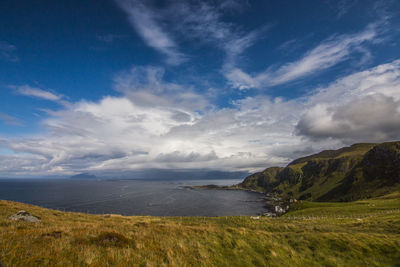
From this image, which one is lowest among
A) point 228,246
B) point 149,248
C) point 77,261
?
point 228,246

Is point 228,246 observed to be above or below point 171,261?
below

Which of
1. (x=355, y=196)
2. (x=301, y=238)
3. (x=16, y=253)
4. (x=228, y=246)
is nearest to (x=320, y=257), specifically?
(x=301, y=238)

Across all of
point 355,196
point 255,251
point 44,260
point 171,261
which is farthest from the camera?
point 355,196

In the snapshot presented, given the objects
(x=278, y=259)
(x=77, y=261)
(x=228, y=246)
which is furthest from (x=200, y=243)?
(x=77, y=261)

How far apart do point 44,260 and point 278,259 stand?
471 inches

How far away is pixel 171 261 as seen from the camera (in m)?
8.56

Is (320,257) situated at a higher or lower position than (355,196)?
higher

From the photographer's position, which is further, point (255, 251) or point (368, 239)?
point (368, 239)

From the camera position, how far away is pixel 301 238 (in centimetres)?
1612

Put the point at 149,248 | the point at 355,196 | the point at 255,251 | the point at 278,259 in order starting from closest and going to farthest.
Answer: the point at 149,248 → the point at 278,259 → the point at 255,251 → the point at 355,196

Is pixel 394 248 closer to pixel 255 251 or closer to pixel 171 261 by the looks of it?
pixel 255 251

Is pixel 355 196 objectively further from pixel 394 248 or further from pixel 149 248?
pixel 149 248

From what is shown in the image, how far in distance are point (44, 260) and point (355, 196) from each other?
805ft

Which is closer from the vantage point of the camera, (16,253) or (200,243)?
(16,253)
